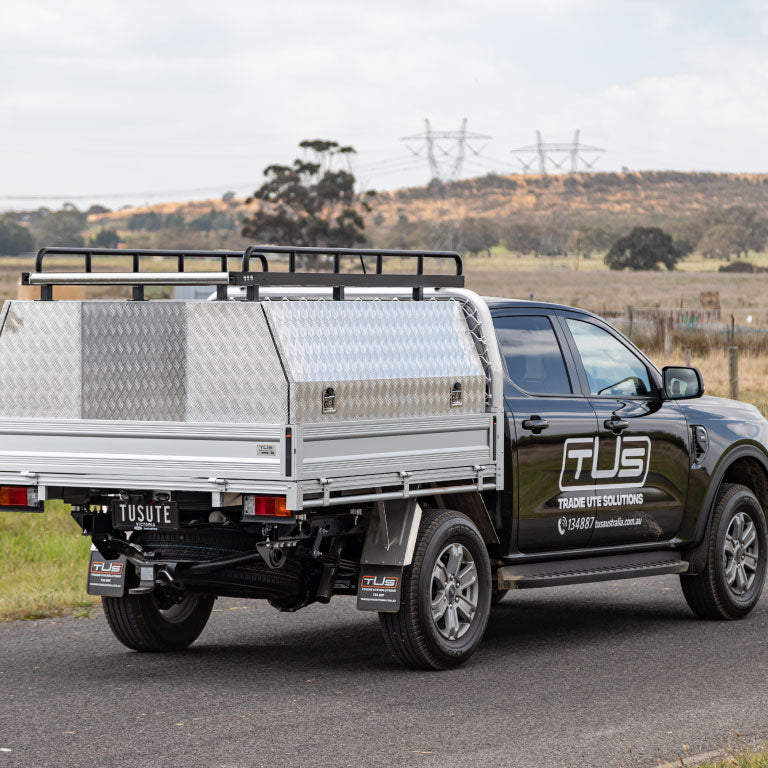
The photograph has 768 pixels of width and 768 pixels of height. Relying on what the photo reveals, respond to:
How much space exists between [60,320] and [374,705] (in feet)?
8.55

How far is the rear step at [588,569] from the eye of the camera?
27.6 ft

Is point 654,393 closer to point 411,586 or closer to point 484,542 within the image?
point 484,542

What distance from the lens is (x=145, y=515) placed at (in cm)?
748

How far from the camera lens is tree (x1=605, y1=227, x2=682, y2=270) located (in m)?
124

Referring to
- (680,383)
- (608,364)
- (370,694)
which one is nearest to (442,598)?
(370,694)

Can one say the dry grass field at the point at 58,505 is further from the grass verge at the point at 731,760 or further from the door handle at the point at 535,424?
the grass verge at the point at 731,760

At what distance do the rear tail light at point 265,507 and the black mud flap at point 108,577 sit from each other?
1.17 metres

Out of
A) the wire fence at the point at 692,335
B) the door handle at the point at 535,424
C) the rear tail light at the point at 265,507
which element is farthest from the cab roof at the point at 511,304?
the wire fence at the point at 692,335

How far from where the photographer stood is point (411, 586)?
24.7ft

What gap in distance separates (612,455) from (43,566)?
520 cm

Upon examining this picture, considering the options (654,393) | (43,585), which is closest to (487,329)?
(654,393)

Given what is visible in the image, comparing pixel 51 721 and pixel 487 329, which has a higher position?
pixel 487 329

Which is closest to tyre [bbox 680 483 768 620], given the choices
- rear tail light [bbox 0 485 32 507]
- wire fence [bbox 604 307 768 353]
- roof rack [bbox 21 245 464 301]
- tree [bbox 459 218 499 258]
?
roof rack [bbox 21 245 464 301]

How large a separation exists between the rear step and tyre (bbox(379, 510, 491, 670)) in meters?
0.37
